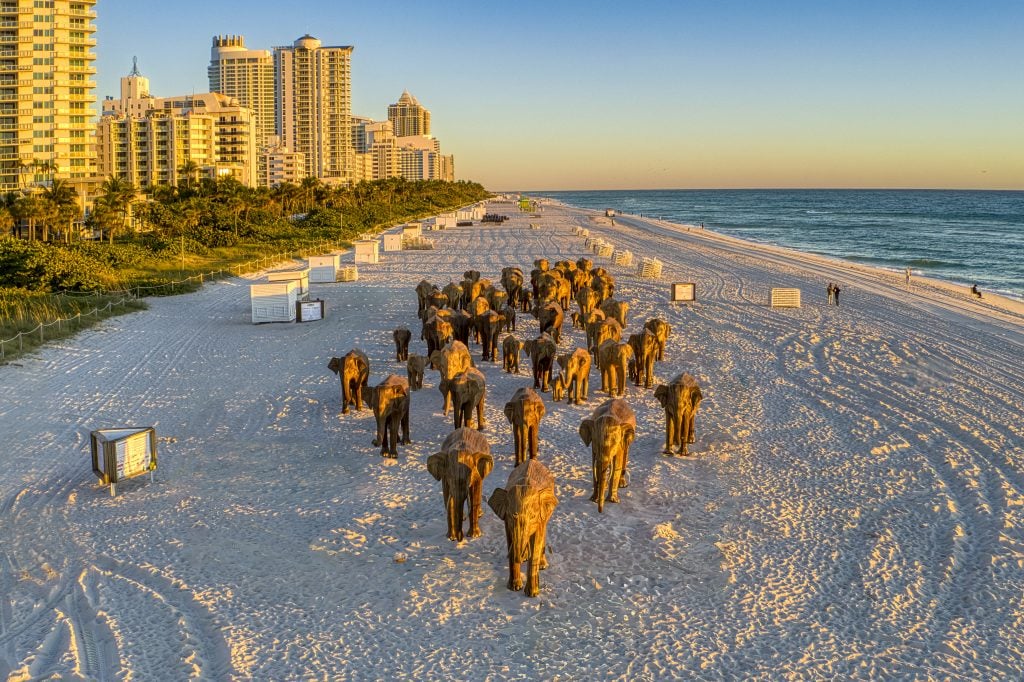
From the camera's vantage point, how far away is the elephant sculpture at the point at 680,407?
13.7 metres

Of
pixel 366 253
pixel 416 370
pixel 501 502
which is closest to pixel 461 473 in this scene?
pixel 501 502

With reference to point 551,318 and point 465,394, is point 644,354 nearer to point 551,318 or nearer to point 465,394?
point 551,318

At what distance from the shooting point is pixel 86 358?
2139cm

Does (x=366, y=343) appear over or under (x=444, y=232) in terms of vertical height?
under

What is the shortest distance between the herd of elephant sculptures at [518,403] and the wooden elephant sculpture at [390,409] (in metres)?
0.02

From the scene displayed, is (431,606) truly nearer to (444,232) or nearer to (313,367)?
(313,367)

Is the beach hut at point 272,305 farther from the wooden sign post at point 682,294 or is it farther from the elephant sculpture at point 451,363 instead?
the wooden sign post at point 682,294

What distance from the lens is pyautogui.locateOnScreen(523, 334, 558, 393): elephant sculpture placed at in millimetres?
17812

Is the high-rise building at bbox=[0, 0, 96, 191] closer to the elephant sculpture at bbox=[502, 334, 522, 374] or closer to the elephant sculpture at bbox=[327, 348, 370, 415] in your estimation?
the elephant sculpture at bbox=[502, 334, 522, 374]

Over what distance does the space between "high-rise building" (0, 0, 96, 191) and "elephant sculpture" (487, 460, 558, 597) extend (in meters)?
89.5

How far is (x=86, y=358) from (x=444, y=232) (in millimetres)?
55913

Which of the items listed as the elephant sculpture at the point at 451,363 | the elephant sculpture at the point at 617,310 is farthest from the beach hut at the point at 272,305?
the elephant sculpture at the point at 451,363

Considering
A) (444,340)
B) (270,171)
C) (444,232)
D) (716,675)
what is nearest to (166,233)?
(444,232)

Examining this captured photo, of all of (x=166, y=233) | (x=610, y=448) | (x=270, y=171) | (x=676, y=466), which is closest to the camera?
(x=610, y=448)
